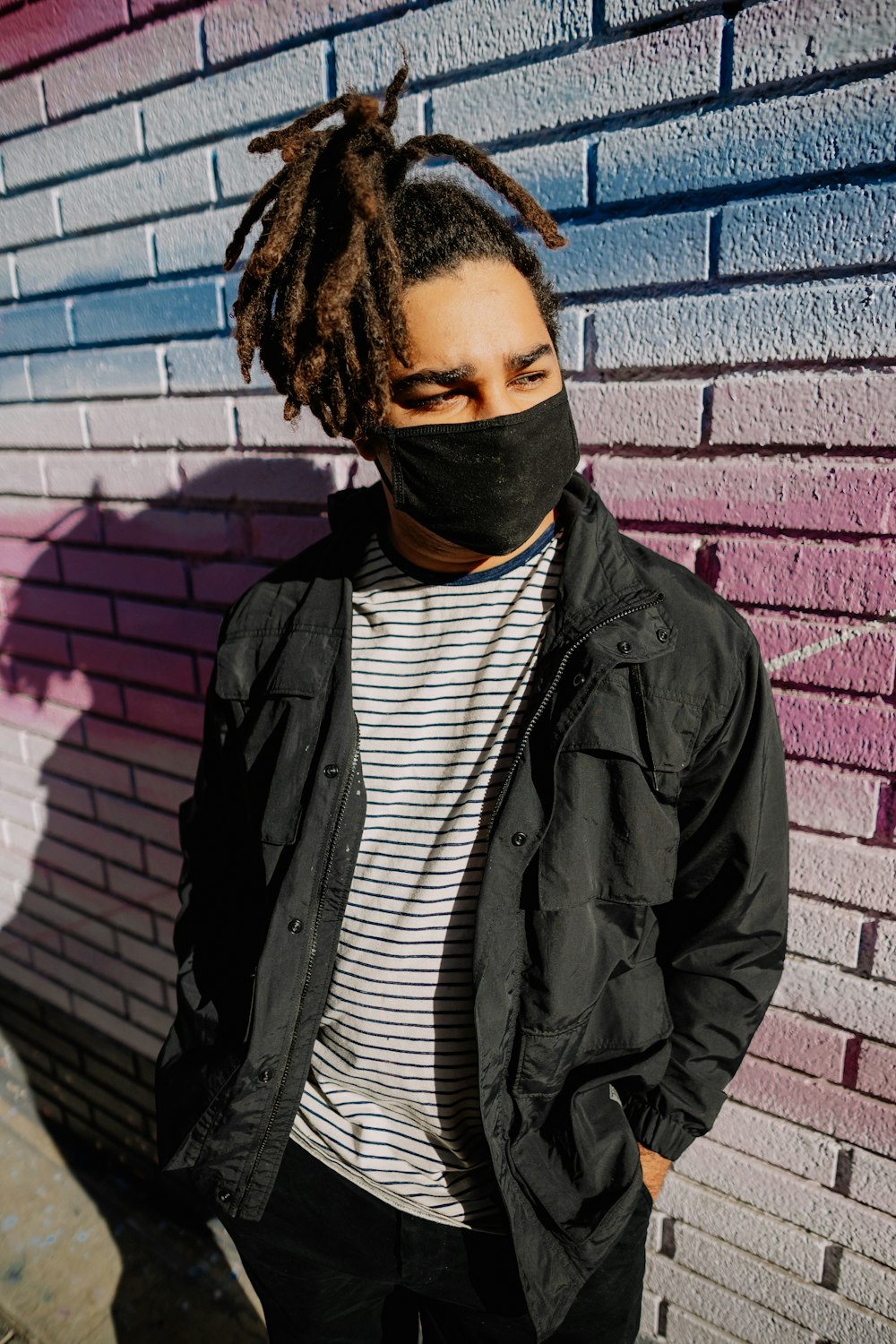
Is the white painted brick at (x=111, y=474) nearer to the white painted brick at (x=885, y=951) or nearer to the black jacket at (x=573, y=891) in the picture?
the black jacket at (x=573, y=891)

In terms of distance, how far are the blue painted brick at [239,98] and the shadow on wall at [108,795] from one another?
2.46ft

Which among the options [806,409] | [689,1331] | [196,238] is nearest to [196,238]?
[196,238]

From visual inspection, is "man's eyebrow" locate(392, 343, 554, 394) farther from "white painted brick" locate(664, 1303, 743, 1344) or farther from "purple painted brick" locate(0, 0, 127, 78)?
"white painted brick" locate(664, 1303, 743, 1344)

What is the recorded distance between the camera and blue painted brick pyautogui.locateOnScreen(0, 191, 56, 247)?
238cm

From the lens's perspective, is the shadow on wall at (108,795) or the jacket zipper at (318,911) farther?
the shadow on wall at (108,795)

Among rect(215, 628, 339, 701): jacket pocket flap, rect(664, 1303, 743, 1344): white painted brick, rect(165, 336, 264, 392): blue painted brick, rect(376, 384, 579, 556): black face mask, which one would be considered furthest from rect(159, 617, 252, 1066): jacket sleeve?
rect(664, 1303, 743, 1344): white painted brick

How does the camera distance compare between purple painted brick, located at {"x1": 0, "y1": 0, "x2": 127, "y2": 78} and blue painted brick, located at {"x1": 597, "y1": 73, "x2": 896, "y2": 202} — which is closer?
blue painted brick, located at {"x1": 597, "y1": 73, "x2": 896, "y2": 202}

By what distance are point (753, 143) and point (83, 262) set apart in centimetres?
178

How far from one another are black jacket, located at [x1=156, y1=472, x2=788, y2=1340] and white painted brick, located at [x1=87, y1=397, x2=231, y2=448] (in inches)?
31.8

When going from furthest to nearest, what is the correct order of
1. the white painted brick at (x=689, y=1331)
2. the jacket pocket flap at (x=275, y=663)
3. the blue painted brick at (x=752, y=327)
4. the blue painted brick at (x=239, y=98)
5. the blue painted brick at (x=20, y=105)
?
1. the blue painted brick at (x=20, y=105)
2. the white painted brick at (x=689, y=1331)
3. the blue painted brick at (x=239, y=98)
4. the jacket pocket flap at (x=275, y=663)
5. the blue painted brick at (x=752, y=327)

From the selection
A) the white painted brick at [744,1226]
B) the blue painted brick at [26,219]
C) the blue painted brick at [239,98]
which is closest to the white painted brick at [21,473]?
the blue painted brick at [26,219]

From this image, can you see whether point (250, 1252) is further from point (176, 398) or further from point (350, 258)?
point (176, 398)

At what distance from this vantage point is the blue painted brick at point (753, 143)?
130 cm

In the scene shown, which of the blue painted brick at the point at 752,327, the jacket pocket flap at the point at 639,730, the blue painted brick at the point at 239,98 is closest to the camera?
the jacket pocket flap at the point at 639,730
